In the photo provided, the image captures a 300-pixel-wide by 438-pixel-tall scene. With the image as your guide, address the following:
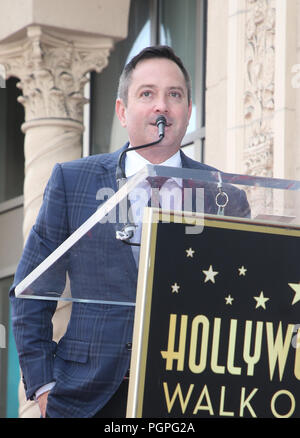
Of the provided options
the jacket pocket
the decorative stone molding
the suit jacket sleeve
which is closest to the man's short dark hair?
the suit jacket sleeve

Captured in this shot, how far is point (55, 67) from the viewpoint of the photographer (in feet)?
31.9

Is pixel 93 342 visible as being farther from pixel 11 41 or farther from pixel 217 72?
pixel 11 41

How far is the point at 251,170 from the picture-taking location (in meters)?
6.75

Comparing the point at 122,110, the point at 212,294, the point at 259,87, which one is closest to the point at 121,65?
the point at 259,87

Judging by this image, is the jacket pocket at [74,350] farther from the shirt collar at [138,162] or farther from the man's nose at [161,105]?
the man's nose at [161,105]

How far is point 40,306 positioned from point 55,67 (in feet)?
21.7

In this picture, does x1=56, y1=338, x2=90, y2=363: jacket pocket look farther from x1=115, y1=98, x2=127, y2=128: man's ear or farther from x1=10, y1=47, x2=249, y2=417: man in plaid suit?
x1=115, y1=98, x2=127, y2=128: man's ear

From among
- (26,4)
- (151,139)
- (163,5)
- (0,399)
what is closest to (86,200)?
(151,139)

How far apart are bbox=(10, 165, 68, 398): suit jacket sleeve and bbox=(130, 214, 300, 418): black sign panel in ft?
3.05

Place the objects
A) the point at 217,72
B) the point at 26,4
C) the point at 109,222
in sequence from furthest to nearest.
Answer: the point at 26,4 → the point at 217,72 → the point at 109,222

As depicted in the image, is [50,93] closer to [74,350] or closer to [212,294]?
[74,350]

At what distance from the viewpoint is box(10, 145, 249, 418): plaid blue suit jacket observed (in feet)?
8.94

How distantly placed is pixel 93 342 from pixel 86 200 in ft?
1.56

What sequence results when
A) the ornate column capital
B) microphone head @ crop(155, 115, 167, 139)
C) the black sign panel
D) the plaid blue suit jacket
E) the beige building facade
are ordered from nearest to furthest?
the black sign panel
the plaid blue suit jacket
microphone head @ crop(155, 115, 167, 139)
the beige building facade
the ornate column capital
